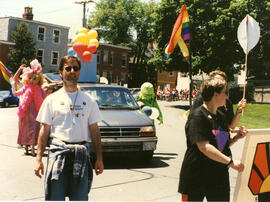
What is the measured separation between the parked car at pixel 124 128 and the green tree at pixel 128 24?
56643 millimetres

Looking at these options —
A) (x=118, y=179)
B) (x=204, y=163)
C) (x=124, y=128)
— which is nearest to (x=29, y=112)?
(x=124, y=128)

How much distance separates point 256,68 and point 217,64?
24.7 feet

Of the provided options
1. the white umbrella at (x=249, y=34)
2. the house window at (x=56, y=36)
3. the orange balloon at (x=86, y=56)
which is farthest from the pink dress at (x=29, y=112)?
the house window at (x=56, y=36)

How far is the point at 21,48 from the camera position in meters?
43.3

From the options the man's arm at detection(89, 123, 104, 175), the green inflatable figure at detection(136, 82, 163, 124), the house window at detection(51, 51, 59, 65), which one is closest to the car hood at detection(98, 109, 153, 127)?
the green inflatable figure at detection(136, 82, 163, 124)

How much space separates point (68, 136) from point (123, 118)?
15.1ft

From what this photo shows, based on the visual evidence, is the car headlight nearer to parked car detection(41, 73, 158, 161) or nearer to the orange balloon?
parked car detection(41, 73, 158, 161)

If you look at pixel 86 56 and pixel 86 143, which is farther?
pixel 86 56

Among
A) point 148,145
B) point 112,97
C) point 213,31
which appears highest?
point 213,31

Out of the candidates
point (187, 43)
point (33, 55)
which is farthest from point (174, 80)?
point (187, 43)

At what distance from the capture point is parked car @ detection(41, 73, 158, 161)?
7.74 meters

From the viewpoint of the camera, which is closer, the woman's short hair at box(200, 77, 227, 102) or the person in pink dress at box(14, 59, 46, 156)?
the woman's short hair at box(200, 77, 227, 102)

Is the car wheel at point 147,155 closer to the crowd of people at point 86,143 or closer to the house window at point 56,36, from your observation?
the crowd of people at point 86,143

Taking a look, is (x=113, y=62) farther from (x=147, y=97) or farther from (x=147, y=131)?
(x=147, y=131)
